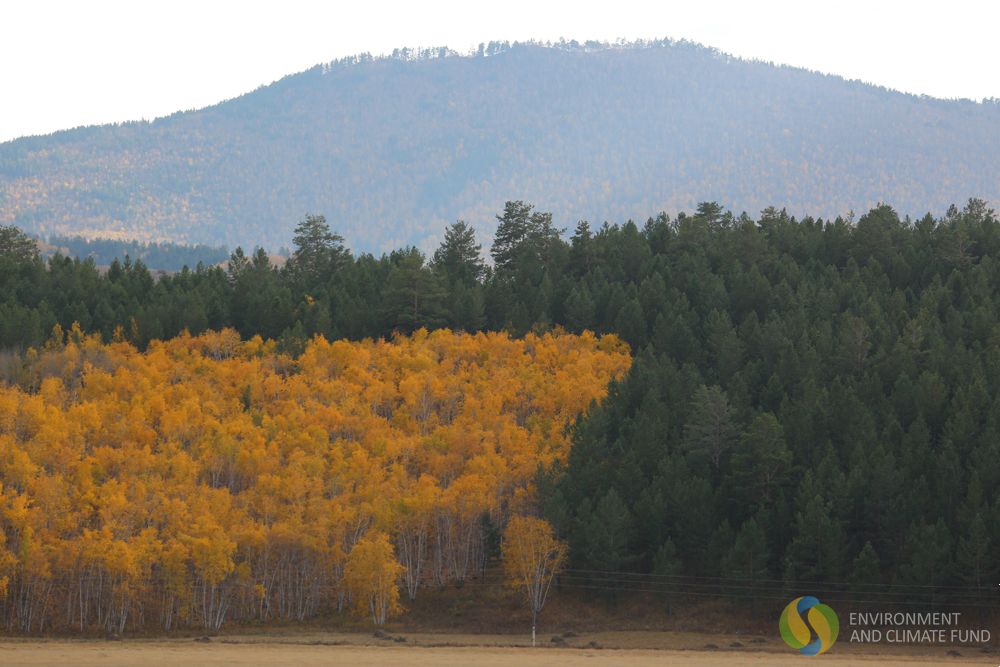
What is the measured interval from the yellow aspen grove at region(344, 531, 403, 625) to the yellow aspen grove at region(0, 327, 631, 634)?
0.49 ft

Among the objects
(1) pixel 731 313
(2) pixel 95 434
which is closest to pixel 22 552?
(2) pixel 95 434

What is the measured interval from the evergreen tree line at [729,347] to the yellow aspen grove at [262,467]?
19.5ft

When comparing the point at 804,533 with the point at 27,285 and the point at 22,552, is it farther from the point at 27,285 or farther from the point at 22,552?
the point at 27,285

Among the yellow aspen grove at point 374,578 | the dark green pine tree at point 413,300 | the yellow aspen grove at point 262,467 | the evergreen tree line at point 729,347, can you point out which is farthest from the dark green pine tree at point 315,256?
the yellow aspen grove at point 374,578

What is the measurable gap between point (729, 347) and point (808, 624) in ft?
132

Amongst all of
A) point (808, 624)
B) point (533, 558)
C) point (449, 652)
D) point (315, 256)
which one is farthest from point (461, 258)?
point (449, 652)

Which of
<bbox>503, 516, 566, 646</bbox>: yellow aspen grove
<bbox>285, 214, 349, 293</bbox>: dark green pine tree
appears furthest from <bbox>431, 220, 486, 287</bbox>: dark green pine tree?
<bbox>503, 516, 566, 646</bbox>: yellow aspen grove

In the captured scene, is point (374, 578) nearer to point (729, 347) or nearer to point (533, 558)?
point (533, 558)

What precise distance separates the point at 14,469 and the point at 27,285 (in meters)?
59.6

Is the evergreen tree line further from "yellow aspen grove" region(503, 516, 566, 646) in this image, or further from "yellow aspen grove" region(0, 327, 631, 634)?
"yellow aspen grove" region(0, 327, 631, 634)

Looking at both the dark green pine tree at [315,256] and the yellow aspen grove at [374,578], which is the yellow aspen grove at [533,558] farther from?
the dark green pine tree at [315,256]

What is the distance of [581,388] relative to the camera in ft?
439

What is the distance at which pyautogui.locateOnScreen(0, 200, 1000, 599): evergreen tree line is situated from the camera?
103 metres

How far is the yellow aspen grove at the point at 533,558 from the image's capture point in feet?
338
